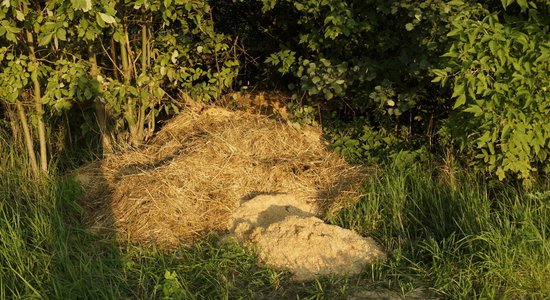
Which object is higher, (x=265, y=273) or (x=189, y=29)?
(x=189, y=29)

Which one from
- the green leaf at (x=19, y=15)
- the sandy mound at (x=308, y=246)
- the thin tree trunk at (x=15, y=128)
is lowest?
the sandy mound at (x=308, y=246)

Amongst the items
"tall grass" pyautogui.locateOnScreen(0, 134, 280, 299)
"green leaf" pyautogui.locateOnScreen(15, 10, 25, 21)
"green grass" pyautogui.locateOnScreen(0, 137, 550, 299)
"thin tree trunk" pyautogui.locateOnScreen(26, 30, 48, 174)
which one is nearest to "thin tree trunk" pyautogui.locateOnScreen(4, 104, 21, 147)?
"thin tree trunk" pyautogui.locateOnScreen(26, 30, 48, 174)

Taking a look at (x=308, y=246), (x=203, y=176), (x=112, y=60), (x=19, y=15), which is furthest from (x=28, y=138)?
(x=308, y=246)

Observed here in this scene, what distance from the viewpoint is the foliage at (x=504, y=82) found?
4422 mm

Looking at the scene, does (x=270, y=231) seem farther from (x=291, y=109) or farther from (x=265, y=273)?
(x=291, y=109)

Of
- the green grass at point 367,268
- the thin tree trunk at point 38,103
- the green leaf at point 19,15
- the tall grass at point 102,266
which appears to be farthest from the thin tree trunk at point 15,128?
the green leaf at point 19,15

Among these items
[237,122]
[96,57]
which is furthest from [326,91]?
[96,57]

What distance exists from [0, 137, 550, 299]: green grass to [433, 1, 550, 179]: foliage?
42 centimetres

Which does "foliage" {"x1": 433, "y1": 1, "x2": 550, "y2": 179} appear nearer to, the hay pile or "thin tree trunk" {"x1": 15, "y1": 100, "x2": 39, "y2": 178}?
the hay pile

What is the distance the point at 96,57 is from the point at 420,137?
315 centimetres

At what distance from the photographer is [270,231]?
466 cm

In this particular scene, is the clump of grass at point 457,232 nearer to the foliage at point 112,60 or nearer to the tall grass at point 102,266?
the tall grass at point 102,266

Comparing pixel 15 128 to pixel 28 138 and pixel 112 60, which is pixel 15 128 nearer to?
pixel 28 138

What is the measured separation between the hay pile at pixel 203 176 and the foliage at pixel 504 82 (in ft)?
4.14
